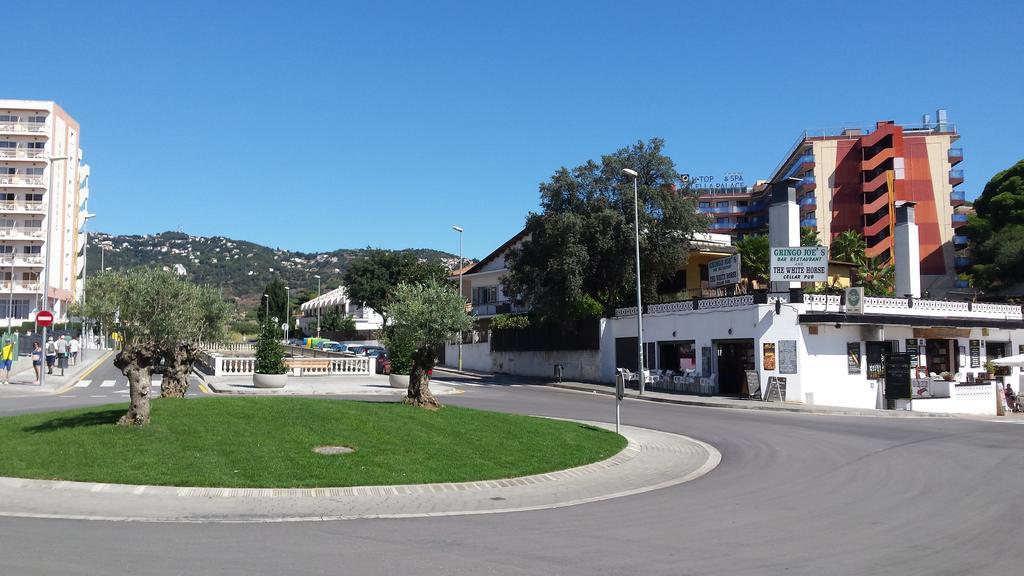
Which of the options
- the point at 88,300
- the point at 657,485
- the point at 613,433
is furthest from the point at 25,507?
the point at 88,300

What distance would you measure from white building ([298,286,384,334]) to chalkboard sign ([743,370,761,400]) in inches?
2756

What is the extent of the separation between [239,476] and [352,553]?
14.3 feet

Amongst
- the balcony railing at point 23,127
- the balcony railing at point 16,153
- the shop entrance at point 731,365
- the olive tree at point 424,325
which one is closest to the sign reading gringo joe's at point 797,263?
the shop entrance at point 731,365

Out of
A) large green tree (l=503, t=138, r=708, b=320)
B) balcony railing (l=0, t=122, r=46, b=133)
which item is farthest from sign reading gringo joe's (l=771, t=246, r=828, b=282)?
balcony railing (l=0, t=122, r=46, b=133)

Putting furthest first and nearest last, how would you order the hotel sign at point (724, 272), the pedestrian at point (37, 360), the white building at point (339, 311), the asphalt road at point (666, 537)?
1. the white building at point (339, 311)
2. the hotel sign at point (724, 272)
3. the pedestrian at point (37, 360)
4. the asphalt road at point (666, 537)

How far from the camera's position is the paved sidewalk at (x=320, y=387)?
97.7 ft

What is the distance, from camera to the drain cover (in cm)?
1276

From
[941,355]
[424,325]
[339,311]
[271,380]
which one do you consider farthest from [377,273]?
[424,325]

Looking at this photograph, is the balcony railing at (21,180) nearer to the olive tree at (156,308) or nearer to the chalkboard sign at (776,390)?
the olive tree at (156,308)

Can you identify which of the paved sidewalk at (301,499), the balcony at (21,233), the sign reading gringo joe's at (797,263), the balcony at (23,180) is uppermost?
the balcony at (23,180)

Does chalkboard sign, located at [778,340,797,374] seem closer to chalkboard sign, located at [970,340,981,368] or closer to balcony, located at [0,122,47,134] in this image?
chalkboard sign, located at [970,340,981,368]

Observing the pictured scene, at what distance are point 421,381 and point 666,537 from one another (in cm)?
1076

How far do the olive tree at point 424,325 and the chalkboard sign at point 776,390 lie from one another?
16704mm

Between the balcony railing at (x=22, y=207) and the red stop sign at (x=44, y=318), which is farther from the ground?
the balcony railing at (x=22, y=207)
